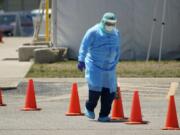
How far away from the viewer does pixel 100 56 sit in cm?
1208

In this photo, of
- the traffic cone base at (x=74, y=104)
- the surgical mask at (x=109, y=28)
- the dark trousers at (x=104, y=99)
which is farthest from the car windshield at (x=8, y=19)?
the surgical mask at (x=109, y=28)

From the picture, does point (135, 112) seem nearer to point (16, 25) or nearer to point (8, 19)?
point (16, 25)

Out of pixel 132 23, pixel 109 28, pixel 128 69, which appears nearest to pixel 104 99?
pixel 109 28

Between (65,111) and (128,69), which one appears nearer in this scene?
(65,111)

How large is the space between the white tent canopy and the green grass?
1.30 metres

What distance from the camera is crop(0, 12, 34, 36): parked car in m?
53.0

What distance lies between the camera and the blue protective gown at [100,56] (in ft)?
39.5

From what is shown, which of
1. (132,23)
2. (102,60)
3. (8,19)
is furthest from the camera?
(8,19)

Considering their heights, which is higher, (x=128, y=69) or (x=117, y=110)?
(x=117, y=110)

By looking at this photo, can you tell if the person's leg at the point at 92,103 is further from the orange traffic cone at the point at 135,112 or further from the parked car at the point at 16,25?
the parked car at the point at 16,25

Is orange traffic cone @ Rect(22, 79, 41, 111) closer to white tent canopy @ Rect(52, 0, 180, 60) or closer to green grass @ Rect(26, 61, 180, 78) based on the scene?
green grass @ Rect(26, 61, 180, 78)

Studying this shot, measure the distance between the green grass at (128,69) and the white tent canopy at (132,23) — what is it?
1295 millimetres

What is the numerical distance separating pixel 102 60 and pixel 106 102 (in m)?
0.70

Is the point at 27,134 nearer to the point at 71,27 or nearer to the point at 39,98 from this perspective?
the point at 39,98
